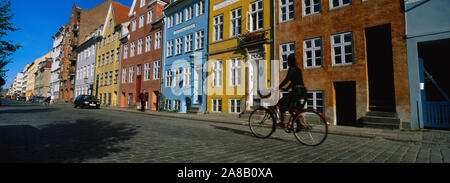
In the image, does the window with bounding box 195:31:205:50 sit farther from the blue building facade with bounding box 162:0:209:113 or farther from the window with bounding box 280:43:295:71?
the window with bounding box 280:43:295:71

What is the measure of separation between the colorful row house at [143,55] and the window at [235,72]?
10.4 m

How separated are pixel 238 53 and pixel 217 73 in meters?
2.76

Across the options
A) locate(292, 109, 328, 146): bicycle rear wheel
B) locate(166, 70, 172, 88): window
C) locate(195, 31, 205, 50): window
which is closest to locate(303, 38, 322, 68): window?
locate(292, 109, 328, 146): bicycle rear wheel

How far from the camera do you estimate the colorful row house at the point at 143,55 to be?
85.7 feet

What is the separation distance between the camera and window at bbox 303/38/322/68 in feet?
41.9

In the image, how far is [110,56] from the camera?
36031 millimetres

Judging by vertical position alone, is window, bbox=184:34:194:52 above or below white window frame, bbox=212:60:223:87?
above

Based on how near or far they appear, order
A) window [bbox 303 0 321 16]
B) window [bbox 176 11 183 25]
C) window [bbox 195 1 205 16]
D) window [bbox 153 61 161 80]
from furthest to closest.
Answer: window [bbox 153 61 161 80], window [bbox 176 11 183 25], window [bbox 195 1 205 16], window [bbox 303 0 321 16]

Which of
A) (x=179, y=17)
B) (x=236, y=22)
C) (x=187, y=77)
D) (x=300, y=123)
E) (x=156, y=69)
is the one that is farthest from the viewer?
(x=156, y=69)

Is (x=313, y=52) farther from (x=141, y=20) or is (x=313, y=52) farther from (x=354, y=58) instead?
(x=141, y=20)

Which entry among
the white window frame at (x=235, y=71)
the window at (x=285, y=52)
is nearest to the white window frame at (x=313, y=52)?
the window at (x=285, y=52)

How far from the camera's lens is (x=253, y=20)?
16625mm

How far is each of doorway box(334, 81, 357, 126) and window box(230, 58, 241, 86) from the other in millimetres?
6897

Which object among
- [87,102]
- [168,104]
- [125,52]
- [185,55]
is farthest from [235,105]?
[125,52]
